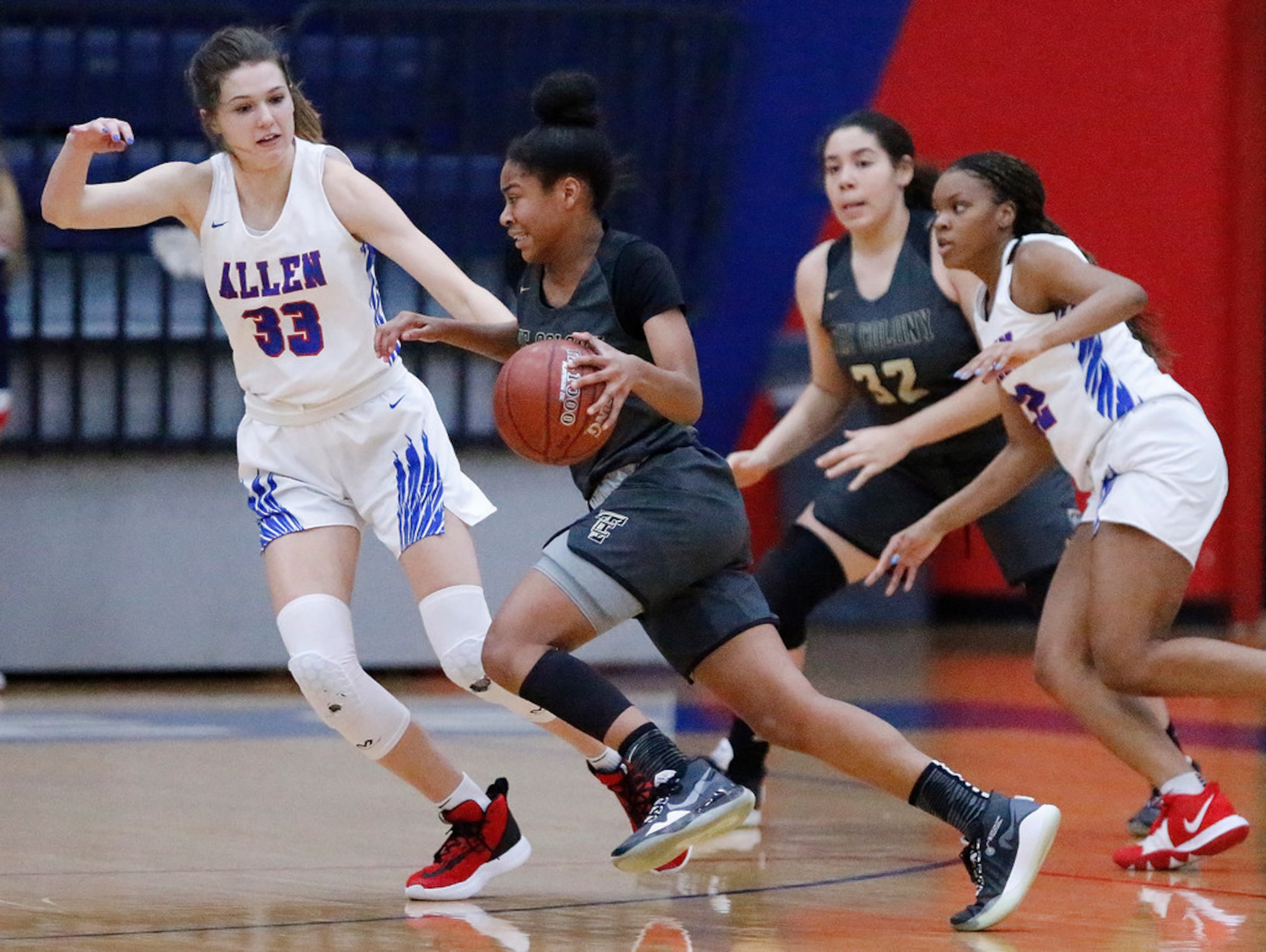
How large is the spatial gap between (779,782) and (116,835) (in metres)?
2.05

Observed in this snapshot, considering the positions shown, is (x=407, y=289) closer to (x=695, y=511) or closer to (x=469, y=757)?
(x=469, y=757)

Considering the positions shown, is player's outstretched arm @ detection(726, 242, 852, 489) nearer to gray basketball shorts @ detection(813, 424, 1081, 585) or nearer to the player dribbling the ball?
gray basketball shorts @ detection(813, 424, 1081, 585)

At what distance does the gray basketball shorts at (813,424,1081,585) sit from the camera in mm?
5285

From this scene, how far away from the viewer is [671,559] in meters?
3.88

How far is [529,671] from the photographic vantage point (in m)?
3.82

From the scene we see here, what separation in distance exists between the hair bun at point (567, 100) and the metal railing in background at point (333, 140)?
14.6 feet

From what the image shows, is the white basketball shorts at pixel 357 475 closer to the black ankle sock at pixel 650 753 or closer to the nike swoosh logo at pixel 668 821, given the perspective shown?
the black ankle sock at pixel 650 753

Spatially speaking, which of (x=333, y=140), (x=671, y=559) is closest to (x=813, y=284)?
(x=671, y=559)

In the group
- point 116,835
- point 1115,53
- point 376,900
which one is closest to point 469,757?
point 116,835

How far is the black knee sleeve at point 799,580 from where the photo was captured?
5.35m

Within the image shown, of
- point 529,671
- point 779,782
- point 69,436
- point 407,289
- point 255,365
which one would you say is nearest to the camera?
point 529,671

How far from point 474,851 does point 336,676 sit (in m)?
0.50

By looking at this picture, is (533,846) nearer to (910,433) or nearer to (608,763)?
(608,763)

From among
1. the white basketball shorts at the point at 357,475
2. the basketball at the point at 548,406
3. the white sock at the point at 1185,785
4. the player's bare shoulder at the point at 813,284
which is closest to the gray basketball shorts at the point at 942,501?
the player's bare shoulder at the point at 813,284
